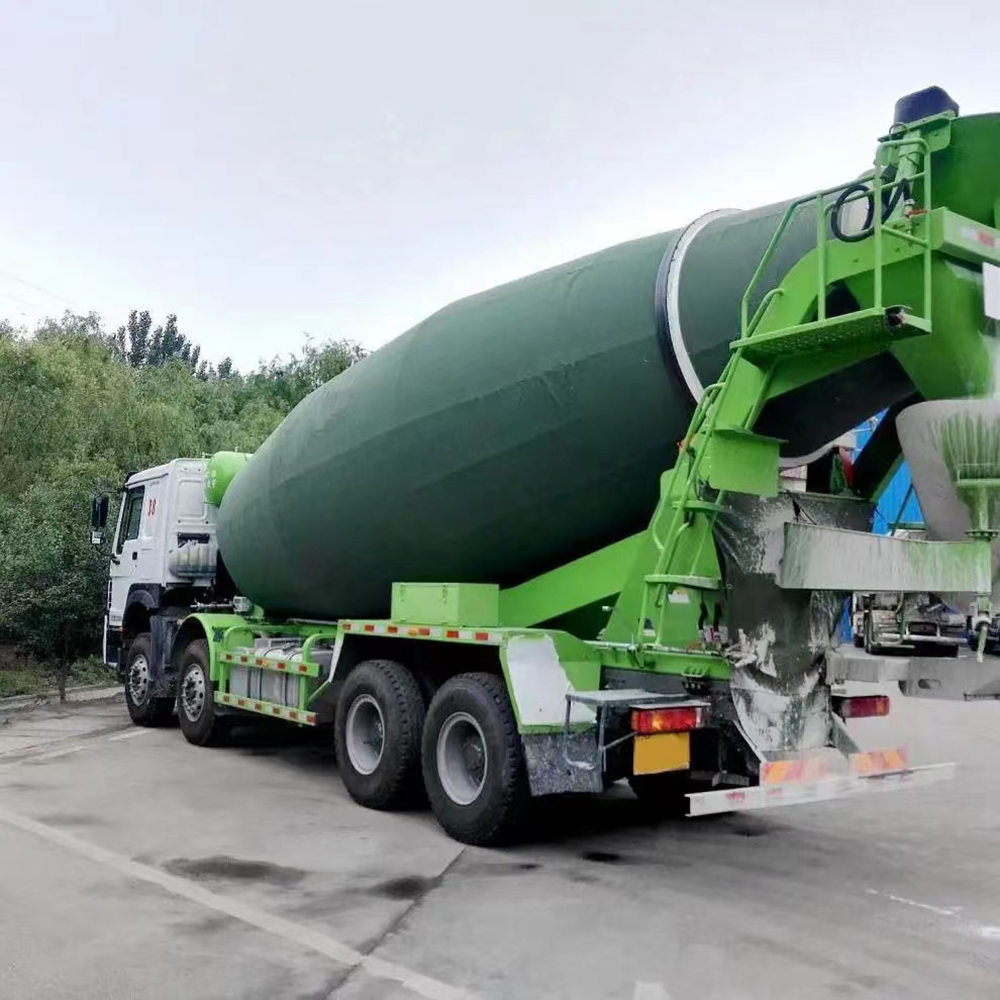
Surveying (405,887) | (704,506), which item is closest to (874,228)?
(704,506)

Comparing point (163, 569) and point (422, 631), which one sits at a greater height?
point (163, 569)

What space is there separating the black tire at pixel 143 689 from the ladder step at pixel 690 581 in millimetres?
7682

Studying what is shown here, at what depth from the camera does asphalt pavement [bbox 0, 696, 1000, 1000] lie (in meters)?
4.19

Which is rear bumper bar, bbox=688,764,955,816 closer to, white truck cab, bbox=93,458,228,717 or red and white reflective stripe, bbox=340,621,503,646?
red and white reflective stripe, bbox=340,621,503,646

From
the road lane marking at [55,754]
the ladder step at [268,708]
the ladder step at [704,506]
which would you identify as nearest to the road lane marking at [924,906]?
the ladder step at [704,506]

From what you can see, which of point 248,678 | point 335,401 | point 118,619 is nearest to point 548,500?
point 335,401

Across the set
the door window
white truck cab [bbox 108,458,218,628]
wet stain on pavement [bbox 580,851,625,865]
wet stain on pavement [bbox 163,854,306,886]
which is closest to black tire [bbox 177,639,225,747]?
white truck cab [bbox 108,458,218,628]

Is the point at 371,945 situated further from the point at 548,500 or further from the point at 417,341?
the point at 417,341

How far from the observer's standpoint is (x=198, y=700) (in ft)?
33.5

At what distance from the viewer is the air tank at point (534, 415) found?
5738 mm

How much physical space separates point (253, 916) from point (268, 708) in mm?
4081

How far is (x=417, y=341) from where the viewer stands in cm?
732

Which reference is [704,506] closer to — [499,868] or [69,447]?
[499,868]

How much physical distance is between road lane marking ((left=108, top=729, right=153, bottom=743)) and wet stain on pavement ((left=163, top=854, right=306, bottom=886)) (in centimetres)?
509
